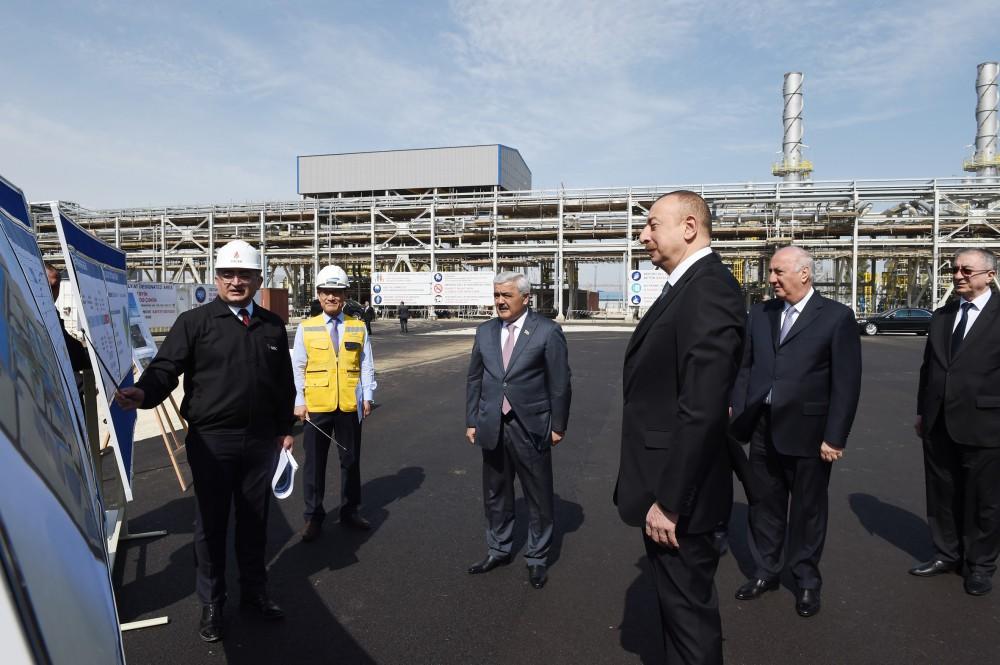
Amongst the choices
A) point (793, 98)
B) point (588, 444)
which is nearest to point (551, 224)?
point (793, 98)

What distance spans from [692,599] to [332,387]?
305 cm

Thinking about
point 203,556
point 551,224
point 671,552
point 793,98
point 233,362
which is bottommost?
point 203,556

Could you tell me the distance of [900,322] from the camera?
84.5ft

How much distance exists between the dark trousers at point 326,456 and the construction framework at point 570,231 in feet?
105

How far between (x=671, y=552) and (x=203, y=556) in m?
2.33

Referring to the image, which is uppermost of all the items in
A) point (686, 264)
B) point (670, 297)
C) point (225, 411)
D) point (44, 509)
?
point (686, 264)

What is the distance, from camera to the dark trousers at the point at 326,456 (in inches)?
169

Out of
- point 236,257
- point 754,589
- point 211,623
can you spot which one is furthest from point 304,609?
point 754,589

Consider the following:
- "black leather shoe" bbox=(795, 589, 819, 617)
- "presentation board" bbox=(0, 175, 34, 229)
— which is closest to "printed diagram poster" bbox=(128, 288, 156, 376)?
"presentation board" bbox=(0, 175, 34, 229)

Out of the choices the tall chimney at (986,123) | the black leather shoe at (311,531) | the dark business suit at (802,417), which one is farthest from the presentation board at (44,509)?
the tall chimney at (986,123)

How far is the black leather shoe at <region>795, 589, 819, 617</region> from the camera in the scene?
324cm

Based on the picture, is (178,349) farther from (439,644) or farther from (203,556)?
(439,644)

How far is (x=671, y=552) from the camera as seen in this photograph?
2.23 metres

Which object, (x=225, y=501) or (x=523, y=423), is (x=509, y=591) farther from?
(x=225, y=501)
